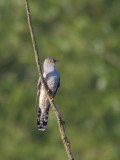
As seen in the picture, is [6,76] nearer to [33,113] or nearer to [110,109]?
[33,113]

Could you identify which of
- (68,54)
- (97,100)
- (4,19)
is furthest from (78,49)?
(4,19)

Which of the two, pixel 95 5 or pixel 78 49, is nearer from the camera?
pixel 78 49

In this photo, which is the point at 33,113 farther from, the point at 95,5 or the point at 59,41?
the point at 95,5

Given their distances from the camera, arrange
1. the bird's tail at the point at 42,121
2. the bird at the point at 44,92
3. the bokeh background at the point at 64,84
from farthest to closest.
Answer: the bokeh background at the point at 64,84 → the bird at the point at 44,92 → the bird's tail at the point at 42,121

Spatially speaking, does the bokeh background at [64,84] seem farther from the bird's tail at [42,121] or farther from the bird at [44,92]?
the bird's tail at [42,121]

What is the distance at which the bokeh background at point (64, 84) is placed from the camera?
1073 centimetres

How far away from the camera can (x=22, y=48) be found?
11594mm

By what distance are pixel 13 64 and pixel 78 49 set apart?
1.64m

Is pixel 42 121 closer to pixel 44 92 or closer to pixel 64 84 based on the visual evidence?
pixel 44 92

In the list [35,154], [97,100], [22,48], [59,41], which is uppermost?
[22,48]

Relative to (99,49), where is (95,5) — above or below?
above

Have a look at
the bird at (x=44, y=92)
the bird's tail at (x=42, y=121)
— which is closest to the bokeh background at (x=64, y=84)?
the bird at (x=44, y=92)

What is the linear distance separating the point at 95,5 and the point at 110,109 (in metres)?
2.69

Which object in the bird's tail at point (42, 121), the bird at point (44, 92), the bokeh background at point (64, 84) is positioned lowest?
the bird's tail at point (42, 121)
